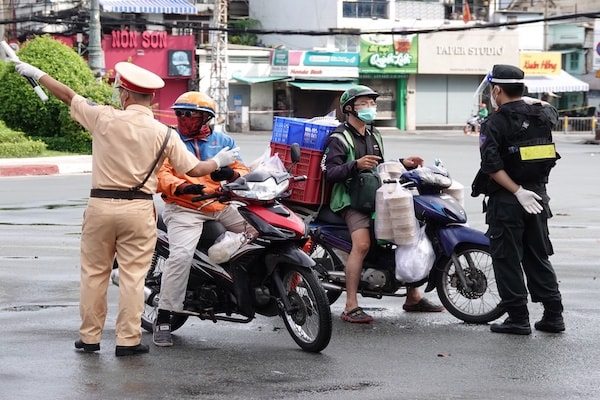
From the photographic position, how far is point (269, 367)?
21.4 ft

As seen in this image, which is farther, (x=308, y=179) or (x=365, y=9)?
(x=365, y=9)

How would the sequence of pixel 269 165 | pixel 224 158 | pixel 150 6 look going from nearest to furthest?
1. pixel 224 158
2. pixel 269 165
3. pixel 150 6

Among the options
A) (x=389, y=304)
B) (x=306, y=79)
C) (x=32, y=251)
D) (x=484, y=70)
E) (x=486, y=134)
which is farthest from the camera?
(x=484, y=70)

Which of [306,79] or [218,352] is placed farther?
[306,79]

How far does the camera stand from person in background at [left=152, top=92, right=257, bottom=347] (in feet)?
23.3

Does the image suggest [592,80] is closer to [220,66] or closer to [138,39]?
[220,66]

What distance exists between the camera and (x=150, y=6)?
→ 53.6 meters

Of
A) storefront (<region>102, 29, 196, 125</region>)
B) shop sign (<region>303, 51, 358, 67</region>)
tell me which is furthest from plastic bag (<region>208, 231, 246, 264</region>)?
shop sign (<region>303, 51, 358, 67</region>)

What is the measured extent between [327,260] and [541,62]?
2263 inches

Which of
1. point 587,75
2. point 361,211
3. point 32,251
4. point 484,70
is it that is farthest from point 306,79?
point 361,211

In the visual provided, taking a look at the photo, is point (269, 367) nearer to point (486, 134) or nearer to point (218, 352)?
point (218, 352)

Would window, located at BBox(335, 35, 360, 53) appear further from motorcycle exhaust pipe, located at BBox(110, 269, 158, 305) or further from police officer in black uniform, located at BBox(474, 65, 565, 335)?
motorcycle exhaust pipe, located at BBox(110, 269, 158, 305)

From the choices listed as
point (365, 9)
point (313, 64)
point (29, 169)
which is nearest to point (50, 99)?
point (29, 169)

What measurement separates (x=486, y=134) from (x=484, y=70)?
184ft
